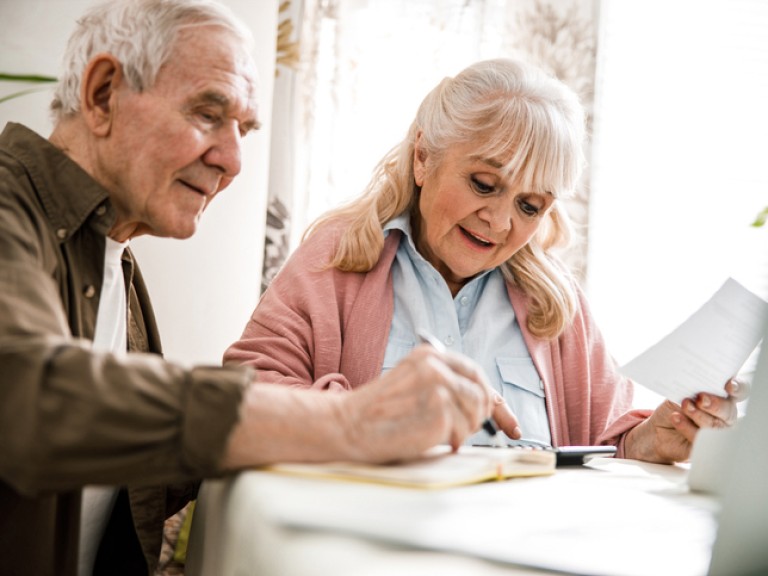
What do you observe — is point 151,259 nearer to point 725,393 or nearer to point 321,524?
point 725,393

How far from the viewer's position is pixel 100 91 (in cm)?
127

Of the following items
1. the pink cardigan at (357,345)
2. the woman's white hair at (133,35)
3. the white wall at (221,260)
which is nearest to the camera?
the woman's white hair at (133,35)

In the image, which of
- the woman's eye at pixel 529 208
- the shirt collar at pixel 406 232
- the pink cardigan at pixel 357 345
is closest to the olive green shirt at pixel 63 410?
the pink cardigan at pixel 357 345

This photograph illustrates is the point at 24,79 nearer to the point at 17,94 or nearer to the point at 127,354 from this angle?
the point at 17,94

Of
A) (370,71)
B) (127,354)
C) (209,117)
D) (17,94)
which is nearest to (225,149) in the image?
(209,117)

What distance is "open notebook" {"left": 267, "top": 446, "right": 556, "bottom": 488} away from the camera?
35.6 inches

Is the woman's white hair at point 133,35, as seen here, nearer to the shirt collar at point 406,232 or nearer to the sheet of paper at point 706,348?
the shirt collar at point 406,232

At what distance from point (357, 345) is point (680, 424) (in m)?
0.62

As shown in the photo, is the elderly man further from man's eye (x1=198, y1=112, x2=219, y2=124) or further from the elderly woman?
the elderly woman

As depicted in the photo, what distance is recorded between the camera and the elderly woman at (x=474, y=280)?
1731 millimetres

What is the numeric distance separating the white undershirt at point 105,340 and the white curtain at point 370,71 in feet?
3.27

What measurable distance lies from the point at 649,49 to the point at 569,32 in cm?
25

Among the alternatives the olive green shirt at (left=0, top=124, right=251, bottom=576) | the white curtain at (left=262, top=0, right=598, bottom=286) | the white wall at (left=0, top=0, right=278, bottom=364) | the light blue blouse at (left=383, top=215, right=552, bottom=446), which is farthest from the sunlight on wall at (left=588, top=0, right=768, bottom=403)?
the olive green shirt at (left=0, top=124, right=251, bottom=576)

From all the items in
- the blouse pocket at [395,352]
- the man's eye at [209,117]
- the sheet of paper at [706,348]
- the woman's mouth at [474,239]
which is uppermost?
the man's eye at [209,117]
